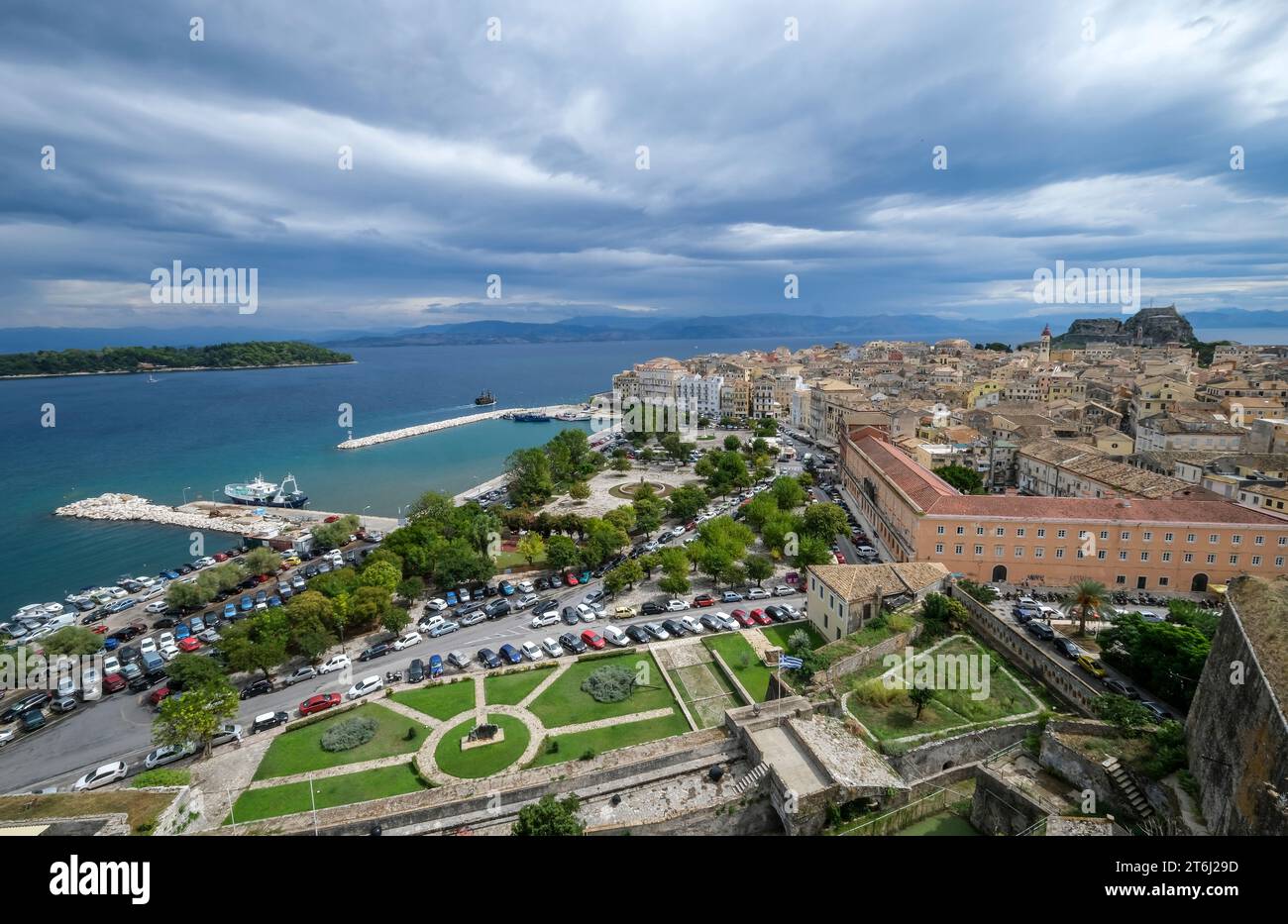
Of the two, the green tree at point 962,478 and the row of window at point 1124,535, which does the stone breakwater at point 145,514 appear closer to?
the row of window at point 1124,535

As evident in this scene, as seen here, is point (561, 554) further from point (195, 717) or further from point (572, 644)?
point (195, 717)

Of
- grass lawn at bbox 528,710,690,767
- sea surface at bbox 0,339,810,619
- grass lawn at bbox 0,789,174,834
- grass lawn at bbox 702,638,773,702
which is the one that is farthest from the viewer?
sea surface at bbox 0,339,810,619

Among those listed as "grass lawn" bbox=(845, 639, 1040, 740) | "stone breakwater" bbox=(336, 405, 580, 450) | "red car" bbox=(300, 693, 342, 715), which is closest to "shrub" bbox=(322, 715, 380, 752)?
"red car" bbox=(300, 693, 342, 715)

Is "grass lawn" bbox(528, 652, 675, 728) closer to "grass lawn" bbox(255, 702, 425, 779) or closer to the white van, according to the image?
the white van

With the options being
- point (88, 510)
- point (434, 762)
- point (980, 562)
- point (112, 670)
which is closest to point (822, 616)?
point (980, 562)
